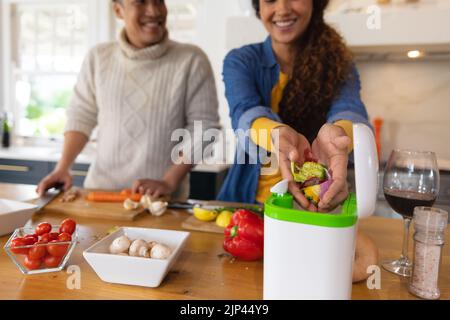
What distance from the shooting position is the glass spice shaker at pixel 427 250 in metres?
0.46

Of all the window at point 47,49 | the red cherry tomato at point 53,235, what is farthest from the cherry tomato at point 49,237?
the window at point 47,49

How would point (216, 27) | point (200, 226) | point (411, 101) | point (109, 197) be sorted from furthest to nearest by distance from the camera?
point (216, 27) → point (411, 101) → point (109, 197) → point (200, 226)

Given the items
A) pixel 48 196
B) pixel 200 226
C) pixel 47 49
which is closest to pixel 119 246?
pixel 200 226

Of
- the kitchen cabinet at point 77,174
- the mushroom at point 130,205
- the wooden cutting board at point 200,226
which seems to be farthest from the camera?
the kitchen cabinet at point 77,174

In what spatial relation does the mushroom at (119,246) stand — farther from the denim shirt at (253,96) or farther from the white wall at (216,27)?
the white wall at (216,27)

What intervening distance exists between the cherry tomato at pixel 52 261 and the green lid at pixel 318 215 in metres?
0.31

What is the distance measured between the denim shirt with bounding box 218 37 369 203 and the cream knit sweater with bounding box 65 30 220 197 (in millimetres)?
400

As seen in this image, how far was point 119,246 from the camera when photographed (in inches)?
20.5

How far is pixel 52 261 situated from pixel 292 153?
0.36m

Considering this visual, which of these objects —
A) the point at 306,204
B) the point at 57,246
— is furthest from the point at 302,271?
the point at 57,246

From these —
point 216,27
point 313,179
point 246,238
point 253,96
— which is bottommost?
point 246,238

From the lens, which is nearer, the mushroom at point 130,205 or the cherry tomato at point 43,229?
the cherry tomato at point 43,229

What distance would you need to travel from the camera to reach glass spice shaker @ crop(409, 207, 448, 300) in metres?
0.46

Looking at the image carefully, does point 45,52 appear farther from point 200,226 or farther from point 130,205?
point 200,226
